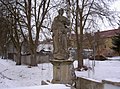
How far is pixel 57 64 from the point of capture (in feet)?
38.0

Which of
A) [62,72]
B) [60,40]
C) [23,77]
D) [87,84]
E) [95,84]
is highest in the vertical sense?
[60,40]

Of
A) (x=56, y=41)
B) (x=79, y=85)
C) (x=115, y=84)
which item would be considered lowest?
(x=79, y=85)

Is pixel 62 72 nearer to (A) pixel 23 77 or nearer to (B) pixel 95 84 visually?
(B) pixel 95 84

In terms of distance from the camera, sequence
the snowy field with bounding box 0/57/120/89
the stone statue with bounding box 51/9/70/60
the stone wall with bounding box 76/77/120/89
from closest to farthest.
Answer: the stone wall with bounding box 76/77/120/89 → the stone statue with bounding box 51/9/70/60 → the snowy field with bounding box 0/57/120/89

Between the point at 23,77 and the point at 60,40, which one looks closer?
the point at 60,40

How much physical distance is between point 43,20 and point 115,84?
23.0 meters

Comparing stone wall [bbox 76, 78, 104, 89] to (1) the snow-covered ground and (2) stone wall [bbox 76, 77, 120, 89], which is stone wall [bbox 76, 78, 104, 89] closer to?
(2) stone wall [bbox 76, 77, 120, 89]

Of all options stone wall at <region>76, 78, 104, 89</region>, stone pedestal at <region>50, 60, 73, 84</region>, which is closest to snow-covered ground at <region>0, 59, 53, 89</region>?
stone pedestal at <region>50, 60, 73, 84</region>

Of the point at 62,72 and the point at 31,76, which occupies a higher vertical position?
the point at 62,72

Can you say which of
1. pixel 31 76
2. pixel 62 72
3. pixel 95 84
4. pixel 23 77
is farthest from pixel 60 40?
pixel 31 76

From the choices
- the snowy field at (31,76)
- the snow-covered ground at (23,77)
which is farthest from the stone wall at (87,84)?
the snow-covered ground at (23,77)

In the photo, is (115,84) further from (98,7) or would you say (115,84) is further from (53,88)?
(98,7)

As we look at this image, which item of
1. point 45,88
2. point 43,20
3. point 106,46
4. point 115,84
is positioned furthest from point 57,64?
point 106,46

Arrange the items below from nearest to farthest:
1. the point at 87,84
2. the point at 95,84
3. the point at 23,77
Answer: the point at 95,84
the point at 87,84
the point at 23,77
